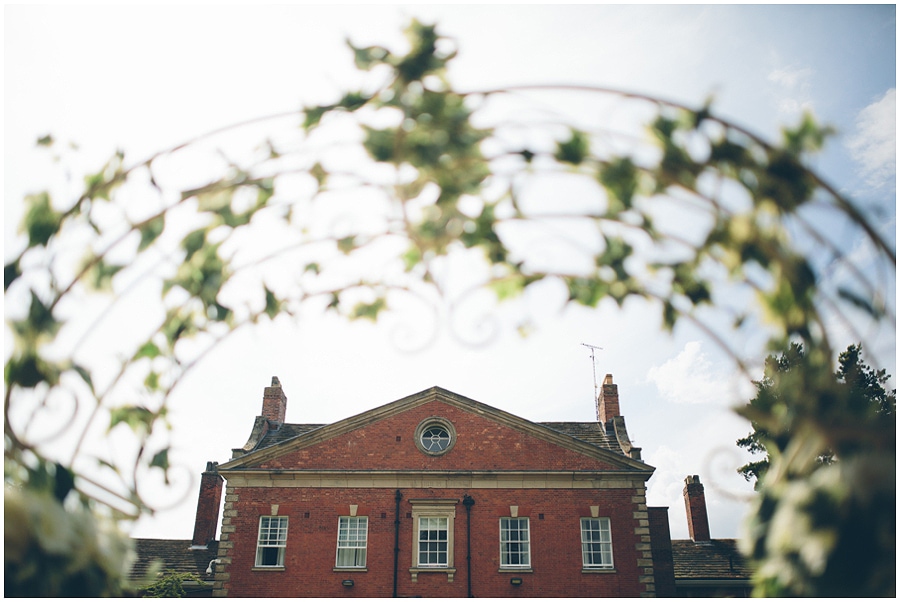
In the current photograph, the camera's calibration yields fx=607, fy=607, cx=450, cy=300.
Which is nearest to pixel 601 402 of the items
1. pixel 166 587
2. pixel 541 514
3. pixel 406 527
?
pixel 541 514

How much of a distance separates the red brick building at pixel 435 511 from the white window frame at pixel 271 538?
3cm

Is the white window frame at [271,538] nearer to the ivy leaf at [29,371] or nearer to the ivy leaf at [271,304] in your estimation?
the ivy leaf at [271,304]

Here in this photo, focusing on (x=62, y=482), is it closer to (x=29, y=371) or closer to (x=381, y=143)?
(x=29, y=371)

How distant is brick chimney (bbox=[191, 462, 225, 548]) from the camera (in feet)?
75.9

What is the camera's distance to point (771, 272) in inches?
71.1

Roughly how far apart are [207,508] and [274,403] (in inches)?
195

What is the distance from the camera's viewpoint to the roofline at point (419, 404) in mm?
19391

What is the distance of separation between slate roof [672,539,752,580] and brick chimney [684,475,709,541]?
36cm

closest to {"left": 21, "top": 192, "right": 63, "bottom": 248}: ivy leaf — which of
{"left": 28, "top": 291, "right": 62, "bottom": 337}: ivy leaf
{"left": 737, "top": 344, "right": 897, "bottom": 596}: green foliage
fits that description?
{"left": 28, "top": 291, "right": 62, "bottom": 337}: ivy leaf

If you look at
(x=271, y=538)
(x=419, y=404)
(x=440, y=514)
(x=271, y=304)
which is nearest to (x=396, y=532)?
(x=440, y=514)

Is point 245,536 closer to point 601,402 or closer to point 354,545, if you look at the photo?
point 354,545

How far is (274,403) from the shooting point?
2306 centimetres

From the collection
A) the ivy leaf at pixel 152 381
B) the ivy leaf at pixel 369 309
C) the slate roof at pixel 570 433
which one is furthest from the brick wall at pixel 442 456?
the ivy leaf at pixel 152 381

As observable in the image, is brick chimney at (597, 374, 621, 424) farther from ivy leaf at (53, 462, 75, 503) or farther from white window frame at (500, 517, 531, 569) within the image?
ivy leaf at (53, 462, 75, 503)
